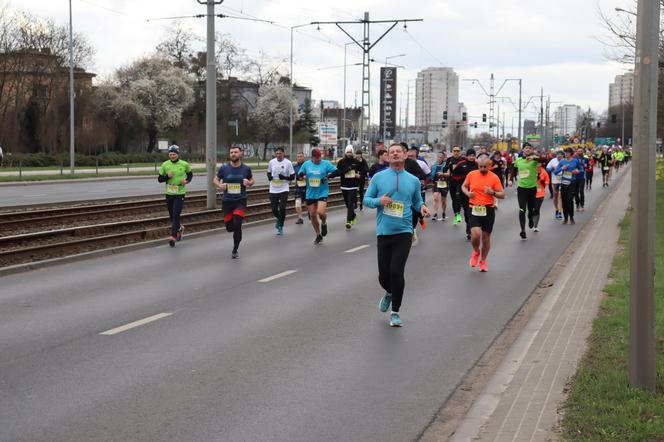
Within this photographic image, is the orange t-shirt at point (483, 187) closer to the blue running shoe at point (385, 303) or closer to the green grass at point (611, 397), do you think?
the blue running shoe at point (385, 303)

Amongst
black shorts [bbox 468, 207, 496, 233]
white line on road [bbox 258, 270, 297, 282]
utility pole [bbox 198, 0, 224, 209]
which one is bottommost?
white line on road [bbox 258, 270, 297, 282]

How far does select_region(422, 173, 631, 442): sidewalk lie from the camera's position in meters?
5.57

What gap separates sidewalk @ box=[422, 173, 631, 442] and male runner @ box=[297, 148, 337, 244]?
20.8 feet

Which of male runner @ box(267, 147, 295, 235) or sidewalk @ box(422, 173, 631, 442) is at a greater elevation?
male runner @ box(267, 147, 295, 235)

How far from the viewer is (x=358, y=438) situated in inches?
221

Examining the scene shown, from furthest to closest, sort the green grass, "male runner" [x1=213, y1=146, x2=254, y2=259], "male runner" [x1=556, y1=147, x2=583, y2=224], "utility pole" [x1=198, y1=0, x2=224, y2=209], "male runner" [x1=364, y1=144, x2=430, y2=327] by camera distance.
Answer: "utility pole" [x1=198, y1=0, x2=224, y2=209]
"male runner" [x1=556, y1=147, x2=583, y2=224]
"male runner" [x1=213, y1=146, x2=254, y2=259]
"male runner" [x1=364, y1=144, x2=430, y2=327]
the green grass

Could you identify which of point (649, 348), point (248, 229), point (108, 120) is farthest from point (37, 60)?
point (649, 348)

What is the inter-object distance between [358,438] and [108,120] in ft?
257

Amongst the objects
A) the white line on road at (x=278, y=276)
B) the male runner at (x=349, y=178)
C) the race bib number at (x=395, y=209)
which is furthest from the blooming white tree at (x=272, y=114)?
the race bib number at (x=395, y=209)

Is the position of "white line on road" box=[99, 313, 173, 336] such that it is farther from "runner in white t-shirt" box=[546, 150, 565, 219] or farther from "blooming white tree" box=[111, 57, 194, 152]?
"blooming white tree" box=[111, 57, 194, 152]

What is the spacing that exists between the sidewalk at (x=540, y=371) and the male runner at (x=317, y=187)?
635 cm

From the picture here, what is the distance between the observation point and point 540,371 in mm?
7066

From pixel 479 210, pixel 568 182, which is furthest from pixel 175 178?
pixel 568 182

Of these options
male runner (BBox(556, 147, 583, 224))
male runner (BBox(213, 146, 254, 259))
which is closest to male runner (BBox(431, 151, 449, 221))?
male runner (BBox(556, 147, 583, 224))
